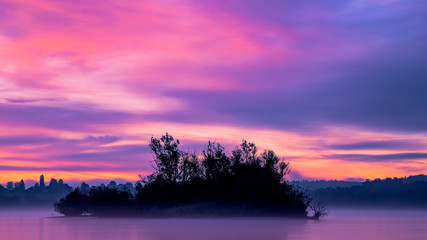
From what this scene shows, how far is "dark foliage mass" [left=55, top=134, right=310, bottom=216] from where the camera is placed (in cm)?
8600

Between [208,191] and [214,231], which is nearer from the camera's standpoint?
[214,231]

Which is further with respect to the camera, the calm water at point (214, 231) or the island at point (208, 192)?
the island at point (208, 192)

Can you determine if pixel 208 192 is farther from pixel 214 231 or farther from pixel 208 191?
pixel 214 231

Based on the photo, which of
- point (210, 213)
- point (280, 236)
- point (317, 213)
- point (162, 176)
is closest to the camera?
point (280, 236)

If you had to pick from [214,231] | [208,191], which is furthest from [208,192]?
[214,231]

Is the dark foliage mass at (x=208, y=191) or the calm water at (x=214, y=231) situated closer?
the calm water at (x=214, y=231)

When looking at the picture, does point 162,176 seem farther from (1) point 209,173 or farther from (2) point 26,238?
(2) point 26,238

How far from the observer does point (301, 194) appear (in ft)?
283

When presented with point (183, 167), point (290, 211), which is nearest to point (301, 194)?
point (290, 211)

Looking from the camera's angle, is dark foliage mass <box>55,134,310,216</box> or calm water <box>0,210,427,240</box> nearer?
calm water <box>0,210,427,240</box>

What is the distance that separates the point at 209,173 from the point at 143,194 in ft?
36.9

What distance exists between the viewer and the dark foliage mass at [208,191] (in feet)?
282

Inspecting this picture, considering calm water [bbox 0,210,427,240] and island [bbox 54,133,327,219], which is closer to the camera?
calm water [bbox 0,210,427,240]

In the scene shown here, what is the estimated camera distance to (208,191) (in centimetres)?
9312
